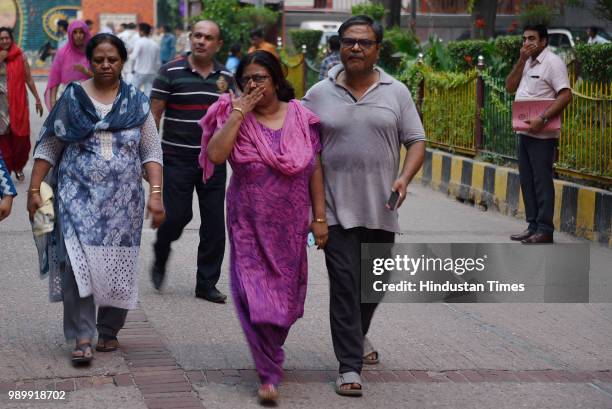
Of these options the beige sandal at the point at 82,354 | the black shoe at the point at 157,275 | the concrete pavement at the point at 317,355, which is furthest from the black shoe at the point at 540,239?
the beige sandal at the point at 82,354

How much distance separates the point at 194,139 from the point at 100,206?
1.64 meters

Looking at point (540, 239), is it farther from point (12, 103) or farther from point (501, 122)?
point (12, 103)

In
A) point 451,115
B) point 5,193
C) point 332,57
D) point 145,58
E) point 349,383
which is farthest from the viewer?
point 145,58

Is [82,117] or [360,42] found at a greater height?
[360,42]

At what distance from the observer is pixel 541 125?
385 inches

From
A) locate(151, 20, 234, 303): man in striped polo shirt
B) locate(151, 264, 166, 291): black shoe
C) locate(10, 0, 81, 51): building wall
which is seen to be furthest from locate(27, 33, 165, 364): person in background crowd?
locate(10, 0, 81, 51): building wall

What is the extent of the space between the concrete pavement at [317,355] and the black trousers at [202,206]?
25cm

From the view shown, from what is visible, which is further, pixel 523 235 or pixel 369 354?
pixel 523 235

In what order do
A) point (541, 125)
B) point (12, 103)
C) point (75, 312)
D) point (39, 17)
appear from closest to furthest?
1. point (75, 312)
2. point (541, 125)
3. point (12, 103)
4. point (39, 17)

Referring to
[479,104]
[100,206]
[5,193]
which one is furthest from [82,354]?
[479,104]

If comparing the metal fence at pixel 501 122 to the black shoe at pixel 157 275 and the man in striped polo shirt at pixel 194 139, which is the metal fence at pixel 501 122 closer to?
the man in striped polo shirt at pixel 194 139

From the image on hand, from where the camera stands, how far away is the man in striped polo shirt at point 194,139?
25.0 ft

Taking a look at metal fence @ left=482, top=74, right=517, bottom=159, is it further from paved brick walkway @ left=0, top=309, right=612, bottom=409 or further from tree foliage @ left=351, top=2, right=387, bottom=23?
tree foliage @ left=351, top=2, right=387, bottom=23

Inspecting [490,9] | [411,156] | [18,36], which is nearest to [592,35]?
[490,9]
